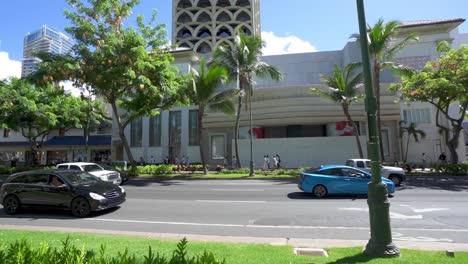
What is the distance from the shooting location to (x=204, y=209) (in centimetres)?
1213

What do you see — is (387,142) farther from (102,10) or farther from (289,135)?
(102,10)

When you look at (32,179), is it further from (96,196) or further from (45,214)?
(96,196)

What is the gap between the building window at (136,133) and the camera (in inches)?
1589

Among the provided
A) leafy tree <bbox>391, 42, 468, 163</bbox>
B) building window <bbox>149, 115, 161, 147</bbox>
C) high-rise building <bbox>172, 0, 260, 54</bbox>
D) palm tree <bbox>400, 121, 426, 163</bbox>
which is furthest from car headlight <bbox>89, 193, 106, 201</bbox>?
high-rise building <bbox>172, 0, 260, 54</bbox>

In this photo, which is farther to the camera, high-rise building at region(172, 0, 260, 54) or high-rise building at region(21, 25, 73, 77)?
high-rise building at region(172, 0, 260, 54)

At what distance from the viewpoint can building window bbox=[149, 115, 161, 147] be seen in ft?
129

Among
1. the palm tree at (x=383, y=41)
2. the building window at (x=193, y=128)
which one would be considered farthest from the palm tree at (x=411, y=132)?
the building window at (x=193, y=128)

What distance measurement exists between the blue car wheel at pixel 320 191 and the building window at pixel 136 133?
96.2ft

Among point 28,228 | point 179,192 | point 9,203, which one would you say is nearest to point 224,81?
point 179,192

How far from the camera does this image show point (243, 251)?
20.5ft

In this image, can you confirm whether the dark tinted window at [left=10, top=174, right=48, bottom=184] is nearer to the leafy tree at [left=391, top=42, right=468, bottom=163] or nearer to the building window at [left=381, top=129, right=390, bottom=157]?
the leafy tree at [left=391, top=42, right=468, bottom=163]

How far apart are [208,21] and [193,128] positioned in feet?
149

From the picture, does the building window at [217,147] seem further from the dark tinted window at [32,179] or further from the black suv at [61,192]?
the dark tinted window at [32,179]

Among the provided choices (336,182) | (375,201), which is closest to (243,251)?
(375,201)
